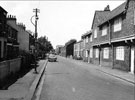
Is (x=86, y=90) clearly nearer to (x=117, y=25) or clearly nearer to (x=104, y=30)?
(x=117, y=25)

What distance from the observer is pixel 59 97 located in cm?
671

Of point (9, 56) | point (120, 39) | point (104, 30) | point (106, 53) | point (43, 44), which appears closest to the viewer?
point (9, 56)

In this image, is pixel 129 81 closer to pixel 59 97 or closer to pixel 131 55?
pixel 131 55

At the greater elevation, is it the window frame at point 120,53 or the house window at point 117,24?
the house window at point 117,24

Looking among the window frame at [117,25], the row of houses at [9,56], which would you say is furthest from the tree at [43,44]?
the window frame at [117,25]

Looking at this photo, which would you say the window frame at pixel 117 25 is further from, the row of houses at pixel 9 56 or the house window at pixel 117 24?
the row of houses at pixel 9 56

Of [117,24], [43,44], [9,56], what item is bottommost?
[9,56]

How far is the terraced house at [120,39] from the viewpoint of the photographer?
15.7 metres

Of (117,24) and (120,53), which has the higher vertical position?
(117,24)

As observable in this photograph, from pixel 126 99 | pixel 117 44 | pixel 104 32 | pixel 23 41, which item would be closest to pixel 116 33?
pixel 117 44

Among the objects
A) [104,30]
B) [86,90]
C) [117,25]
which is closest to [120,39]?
[117,25]

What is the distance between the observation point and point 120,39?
57.2 ft

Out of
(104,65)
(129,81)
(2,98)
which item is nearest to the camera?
(2,98)

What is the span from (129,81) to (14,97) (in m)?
8.49
